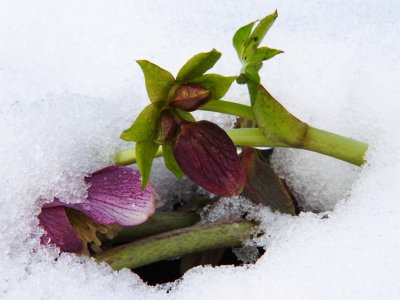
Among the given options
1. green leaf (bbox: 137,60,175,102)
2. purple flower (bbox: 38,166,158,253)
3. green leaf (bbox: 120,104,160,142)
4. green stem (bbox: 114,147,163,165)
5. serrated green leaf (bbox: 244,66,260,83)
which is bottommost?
purple flower (bbox: 38,166,158,253)

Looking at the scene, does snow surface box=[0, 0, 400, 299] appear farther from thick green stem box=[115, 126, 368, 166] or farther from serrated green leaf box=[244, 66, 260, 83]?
serrated green leaf box=[244, 66, 260, 83]

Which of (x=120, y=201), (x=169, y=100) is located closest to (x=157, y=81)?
(x=169, y=100)

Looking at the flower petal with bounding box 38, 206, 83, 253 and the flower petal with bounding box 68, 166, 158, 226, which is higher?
the flower petal with bounding box 68, 166, 158, 226

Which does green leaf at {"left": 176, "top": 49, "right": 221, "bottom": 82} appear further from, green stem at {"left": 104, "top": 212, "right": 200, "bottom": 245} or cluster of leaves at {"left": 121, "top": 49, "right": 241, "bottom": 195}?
green stem at {"left": 104, "top": 212, "right": 200, "bottom": 245}

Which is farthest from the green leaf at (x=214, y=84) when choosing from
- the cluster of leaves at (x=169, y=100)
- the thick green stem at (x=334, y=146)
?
the thick green stem at (x=334, y=146)

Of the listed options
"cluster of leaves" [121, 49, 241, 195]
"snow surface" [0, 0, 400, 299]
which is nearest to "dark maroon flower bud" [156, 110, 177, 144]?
"cluster of leaves" [121, 49, 241, 195]

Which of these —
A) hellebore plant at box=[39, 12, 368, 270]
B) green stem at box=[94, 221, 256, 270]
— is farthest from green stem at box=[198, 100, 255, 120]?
green stem at box=[94, 221, 256, 270]

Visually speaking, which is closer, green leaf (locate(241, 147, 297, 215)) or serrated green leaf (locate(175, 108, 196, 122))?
serrated green leaf (locate(175, 108, 196, 122))
